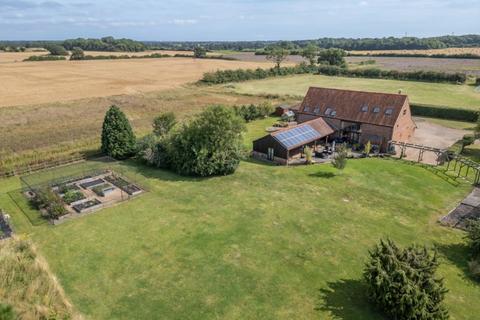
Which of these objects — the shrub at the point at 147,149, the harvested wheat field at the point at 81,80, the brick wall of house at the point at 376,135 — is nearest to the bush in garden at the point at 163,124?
the shrub at the point at 147,149

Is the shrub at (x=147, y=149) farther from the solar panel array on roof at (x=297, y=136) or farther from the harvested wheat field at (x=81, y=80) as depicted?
the harvested wheat field at (x=81, y=80)

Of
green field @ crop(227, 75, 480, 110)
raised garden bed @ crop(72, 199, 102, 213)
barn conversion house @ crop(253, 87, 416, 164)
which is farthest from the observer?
green field @ crop(227, 75, 480, 110)

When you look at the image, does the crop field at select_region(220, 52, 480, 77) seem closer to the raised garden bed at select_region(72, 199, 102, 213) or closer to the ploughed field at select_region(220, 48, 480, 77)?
the ploughed field at select_region(220, 48, 480, 77)

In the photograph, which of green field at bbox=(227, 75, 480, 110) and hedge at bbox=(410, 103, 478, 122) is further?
green field at bbox=(227, 75, 480, 110)

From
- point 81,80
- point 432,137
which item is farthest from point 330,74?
point 81,80

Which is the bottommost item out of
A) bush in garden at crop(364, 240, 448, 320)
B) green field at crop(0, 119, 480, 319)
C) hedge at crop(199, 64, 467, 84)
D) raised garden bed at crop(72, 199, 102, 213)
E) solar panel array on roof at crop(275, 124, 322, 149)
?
green field at crop(0, 119, 480, 319)

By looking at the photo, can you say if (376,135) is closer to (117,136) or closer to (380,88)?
(117,136)

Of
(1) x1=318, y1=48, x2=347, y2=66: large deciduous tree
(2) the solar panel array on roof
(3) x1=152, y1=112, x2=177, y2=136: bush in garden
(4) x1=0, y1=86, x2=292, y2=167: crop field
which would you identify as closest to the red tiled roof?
(2) the solar panel array on roof
